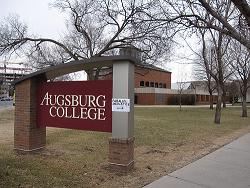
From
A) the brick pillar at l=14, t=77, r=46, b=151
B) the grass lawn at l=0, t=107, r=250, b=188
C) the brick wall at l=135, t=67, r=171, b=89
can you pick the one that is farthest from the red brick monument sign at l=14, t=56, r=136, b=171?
the brick wall at l=135, t=67, r=171, b=89

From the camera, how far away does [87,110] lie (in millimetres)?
8492

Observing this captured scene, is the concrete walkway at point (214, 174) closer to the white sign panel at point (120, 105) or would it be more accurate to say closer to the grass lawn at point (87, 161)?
the grass lawn at point (87, 161)

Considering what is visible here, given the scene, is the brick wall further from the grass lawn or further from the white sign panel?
the white sign panel

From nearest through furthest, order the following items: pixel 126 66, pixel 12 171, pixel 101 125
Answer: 1. pixel 12 171
2. pixel 126 66
3. pixel 101 125

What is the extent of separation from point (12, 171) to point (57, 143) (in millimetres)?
4489

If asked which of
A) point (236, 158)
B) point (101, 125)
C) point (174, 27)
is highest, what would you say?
point (174, 27)

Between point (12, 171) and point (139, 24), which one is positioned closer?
point (12, 171)

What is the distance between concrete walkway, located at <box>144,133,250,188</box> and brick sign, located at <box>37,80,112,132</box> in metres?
1.87

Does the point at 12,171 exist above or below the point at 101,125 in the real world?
below

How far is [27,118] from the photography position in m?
9.25

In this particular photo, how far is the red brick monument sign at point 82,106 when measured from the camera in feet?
25.1

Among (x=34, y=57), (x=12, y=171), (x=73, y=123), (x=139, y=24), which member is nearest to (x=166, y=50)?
(x=139, y=24)

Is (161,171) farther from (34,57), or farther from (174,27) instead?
(34,57)

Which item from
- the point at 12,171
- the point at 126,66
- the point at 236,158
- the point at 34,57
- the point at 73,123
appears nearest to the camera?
the point at 12,171
